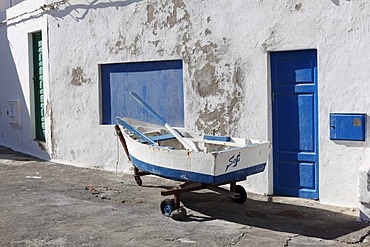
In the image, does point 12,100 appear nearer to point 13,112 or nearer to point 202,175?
point 13,112

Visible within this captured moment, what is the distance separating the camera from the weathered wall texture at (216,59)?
26.1 feet

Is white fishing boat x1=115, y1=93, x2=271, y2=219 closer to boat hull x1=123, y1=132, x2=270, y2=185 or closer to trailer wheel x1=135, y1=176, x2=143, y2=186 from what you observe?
boat hull x1=123, y1=132, x2=270, y2=185

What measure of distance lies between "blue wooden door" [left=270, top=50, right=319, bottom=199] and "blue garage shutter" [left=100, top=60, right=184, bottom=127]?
2050 millimetres

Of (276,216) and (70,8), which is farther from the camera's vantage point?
(70,8)

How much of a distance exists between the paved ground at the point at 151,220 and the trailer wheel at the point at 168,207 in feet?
0.28

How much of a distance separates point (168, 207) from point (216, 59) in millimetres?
2826

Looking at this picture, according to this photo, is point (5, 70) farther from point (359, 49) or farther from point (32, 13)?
point (359, 49)

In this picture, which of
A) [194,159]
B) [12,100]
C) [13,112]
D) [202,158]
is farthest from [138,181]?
[12,100]

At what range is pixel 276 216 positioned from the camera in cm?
781

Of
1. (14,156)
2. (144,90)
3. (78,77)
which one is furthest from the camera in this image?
(14,156)

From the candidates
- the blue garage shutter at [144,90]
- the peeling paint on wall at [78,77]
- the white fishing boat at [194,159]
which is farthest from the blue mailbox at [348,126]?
the peeling paint on wall at [78,77]

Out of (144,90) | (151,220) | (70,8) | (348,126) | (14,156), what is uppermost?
(70,8)

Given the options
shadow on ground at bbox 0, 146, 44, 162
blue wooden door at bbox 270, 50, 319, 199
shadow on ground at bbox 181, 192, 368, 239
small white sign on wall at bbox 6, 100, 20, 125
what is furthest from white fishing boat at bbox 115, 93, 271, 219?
small white sign on wall at bbox 6, 100, 20, 125

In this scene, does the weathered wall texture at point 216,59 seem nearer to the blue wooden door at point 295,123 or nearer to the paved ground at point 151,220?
the blue wooden door at point 295,123
